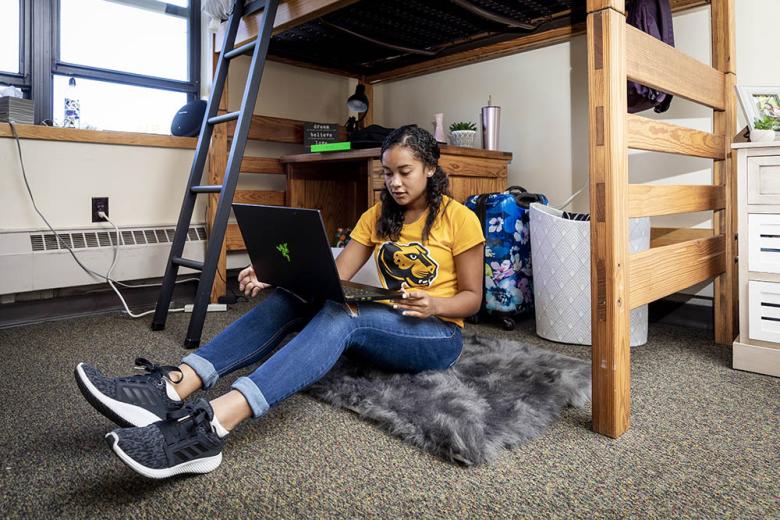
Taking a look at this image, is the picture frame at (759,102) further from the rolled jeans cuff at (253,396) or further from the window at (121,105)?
the window at (121,105)

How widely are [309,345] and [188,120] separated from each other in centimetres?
188

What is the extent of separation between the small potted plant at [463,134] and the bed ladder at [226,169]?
3.17 feet

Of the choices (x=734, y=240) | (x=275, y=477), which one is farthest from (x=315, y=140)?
(x=275, y=477)

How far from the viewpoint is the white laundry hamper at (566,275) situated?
1.83m

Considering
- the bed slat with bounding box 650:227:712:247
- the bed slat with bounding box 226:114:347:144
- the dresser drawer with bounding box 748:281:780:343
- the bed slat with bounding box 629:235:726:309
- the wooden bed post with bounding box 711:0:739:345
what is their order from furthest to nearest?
the bed slat with bounding box 226:114:347:144 → the bed slat with bounding box 650:227:712:247 → the wooden bed post with bounding box 711:0:739:345 → the dresser drawer with bounding box 748:281:780:343 → the bed slat with bounding box 629:235:726:309

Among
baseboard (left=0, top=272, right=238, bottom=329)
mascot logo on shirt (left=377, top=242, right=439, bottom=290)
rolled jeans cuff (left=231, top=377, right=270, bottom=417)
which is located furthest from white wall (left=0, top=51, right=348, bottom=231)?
rolled jeans cuff (left=231, top=377, right=270, bottom=417)

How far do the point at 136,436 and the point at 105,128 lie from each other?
6.91 feet

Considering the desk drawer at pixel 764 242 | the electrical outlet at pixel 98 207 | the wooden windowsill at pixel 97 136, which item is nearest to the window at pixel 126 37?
the wooden windowsill at pixel 97 136

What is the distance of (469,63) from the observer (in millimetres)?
2795

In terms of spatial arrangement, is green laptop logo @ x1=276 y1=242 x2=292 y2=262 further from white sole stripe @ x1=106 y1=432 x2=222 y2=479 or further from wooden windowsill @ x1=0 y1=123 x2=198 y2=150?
wooden windowsill @ x1=0 y1=123 x2=198 y2=150

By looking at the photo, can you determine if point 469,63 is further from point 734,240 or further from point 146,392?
point 146,392

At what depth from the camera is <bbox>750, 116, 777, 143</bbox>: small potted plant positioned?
154 centimetres

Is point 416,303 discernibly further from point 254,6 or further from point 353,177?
point 353,177

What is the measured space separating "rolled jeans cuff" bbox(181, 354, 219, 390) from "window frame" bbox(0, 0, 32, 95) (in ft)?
6.23
